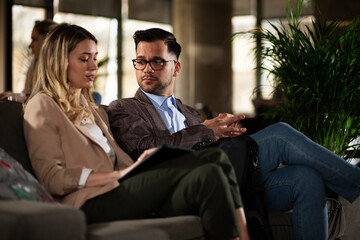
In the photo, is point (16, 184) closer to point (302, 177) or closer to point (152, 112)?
point (152, 112)

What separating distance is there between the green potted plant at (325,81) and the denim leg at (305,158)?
91 centimetres

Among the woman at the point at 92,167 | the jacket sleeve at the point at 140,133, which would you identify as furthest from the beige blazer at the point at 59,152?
the jacket sleeve at the point at 140,133

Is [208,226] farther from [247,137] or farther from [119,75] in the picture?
[119,75]

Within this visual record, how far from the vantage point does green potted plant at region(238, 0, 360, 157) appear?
3.45m

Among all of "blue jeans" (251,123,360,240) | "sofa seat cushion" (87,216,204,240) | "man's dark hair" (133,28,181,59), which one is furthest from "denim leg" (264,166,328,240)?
"man's dark hair" (133,28,181,59)

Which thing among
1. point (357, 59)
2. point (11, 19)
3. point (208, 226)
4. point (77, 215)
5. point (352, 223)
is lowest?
point (352, 223)

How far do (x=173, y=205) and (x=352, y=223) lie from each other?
1345 millimetres

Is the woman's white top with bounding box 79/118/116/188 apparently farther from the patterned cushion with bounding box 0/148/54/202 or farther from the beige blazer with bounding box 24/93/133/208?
the patterned cushion with bounding box 0/148/54/202

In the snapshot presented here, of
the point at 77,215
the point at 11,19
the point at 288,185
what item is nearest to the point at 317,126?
the point at 288,185

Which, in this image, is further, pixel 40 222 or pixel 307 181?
pixel 307 181

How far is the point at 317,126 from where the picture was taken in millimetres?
3586

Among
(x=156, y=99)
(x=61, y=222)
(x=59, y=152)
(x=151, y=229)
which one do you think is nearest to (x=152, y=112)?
(x=156, y=99)

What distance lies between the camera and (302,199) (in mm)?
2514

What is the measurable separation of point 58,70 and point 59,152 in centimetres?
39
